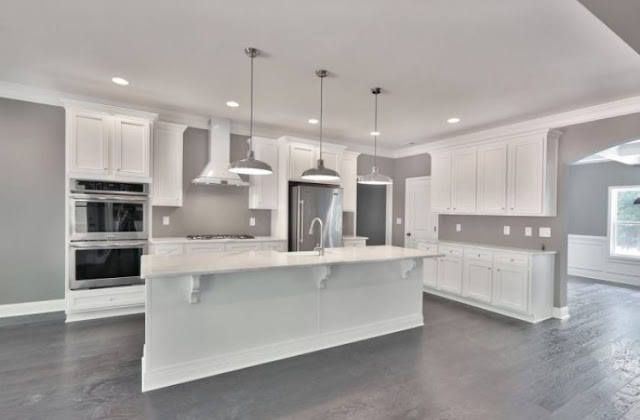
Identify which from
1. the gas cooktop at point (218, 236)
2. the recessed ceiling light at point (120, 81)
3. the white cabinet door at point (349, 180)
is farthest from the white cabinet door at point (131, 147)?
the white cabinet door at point (349, 180)

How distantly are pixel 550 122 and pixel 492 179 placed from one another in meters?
1.02

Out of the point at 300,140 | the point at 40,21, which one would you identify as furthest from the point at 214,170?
the point at 40,21

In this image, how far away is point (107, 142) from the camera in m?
3.96

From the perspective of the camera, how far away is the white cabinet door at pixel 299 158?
5200 mm

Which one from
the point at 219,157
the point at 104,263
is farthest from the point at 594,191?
the point at 104,263

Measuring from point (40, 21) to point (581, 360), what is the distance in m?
5.37

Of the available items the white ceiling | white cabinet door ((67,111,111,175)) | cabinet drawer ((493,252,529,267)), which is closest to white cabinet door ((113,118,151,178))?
white cabinet door ((67,111,111,175))

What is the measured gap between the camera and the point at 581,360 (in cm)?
307

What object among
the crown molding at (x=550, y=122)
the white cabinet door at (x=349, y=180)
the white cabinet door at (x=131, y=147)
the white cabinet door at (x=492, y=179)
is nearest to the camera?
the crown molding at (x=550, y=122)

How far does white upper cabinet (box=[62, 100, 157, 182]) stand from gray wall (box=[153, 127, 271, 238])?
675 millimetres

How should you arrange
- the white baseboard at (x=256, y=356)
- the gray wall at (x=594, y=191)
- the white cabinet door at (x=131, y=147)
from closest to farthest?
the white baseboard at (x=256, y=356) → the white cabinet door at (x=131, y=147) → the gray wall at (x=594, y=191)

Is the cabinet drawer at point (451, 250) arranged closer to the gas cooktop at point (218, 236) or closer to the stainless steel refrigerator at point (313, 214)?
the stainless steel refrigerator at point (313, 214)

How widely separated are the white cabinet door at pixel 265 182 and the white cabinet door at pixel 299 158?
25cm

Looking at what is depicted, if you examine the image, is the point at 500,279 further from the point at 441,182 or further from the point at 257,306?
the point at 257,306
